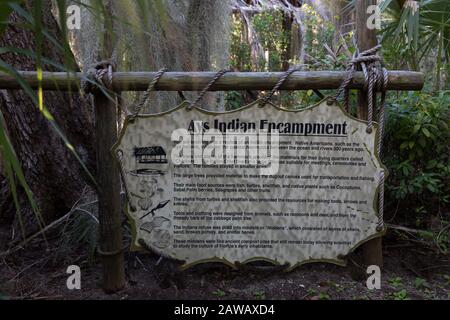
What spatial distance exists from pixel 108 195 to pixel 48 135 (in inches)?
41.4

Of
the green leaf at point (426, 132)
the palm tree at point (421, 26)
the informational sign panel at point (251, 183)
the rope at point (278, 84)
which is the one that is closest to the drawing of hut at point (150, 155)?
the informational sign panel at point (251, 183)

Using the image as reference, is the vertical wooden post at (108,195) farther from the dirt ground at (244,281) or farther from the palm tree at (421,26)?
the palm tree at (421,26)

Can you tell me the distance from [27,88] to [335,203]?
5.52 ft

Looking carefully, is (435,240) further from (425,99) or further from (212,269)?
(212,269)

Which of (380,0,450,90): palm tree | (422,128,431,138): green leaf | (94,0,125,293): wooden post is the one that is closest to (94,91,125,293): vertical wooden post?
(94,0,125,293): wooden post

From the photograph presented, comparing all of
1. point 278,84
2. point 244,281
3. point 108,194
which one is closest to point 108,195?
point 108,194

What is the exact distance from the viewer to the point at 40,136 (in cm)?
320

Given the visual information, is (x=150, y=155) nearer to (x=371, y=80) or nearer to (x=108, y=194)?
(x=108, y=194)

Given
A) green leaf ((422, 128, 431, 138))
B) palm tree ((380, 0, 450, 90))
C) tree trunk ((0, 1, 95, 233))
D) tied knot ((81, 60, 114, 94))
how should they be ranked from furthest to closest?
1. palm tree ((380, 0, 450, 90))
2. tree trunk ((0, 1, 95, 233))
3. green leaf ((422, 128, 431, 138))
4. tied knot ((81, 60, 114, 94))

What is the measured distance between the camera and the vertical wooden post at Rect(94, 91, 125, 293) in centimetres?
242

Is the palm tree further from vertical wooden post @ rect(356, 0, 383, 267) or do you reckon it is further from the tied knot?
the tied knot

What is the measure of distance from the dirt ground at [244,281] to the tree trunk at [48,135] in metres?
0.55

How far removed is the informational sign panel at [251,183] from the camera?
94.0 inches
